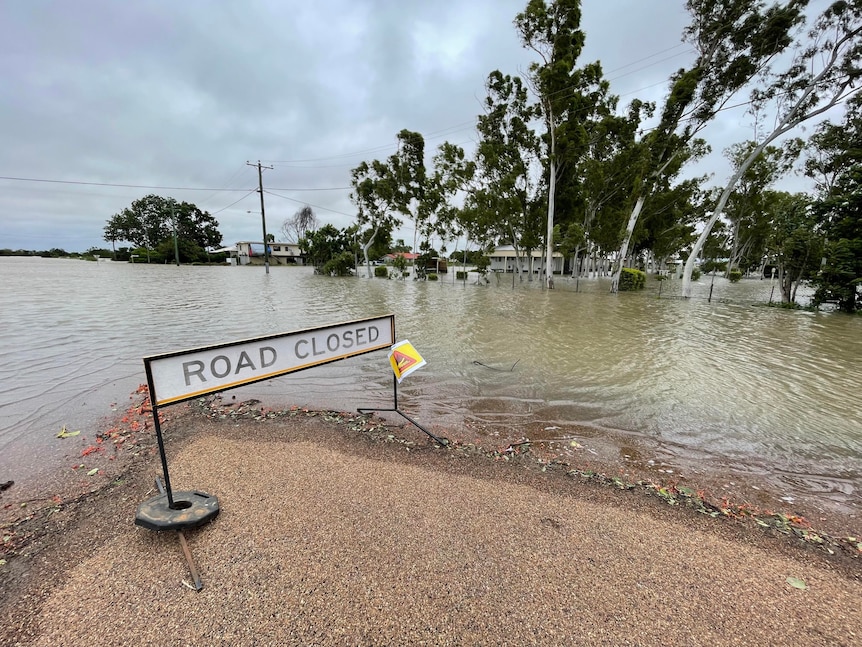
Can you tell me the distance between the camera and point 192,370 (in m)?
2.22

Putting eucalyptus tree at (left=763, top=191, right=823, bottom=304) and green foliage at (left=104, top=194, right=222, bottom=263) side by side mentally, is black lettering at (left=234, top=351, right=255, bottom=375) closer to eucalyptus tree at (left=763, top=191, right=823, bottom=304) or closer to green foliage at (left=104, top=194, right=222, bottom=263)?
eucalyptus tree at (left=763, top=191, right=823, bottom=304)

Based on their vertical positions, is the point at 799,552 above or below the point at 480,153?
below

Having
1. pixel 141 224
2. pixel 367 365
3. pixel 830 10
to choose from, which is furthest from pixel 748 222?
pixel 141 224

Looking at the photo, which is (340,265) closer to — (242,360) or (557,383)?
(557,383)

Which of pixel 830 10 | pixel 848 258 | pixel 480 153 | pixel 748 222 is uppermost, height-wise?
pixel 830 10

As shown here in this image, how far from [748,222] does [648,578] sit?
45046 mm

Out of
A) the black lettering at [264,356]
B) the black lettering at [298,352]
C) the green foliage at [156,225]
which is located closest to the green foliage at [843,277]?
the black lettering at [298,352]

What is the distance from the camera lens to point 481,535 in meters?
2.17

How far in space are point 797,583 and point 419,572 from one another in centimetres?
212

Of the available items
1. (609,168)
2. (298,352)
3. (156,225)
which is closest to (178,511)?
(298,352)

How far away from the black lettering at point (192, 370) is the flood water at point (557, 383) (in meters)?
2.19

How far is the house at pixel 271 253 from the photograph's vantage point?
58.9 metres

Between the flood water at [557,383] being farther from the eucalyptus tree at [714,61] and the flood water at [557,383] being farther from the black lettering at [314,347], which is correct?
the eucalyptus tree at [714,61]

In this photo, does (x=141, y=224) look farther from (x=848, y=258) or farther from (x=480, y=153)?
(x=848, y=258)
